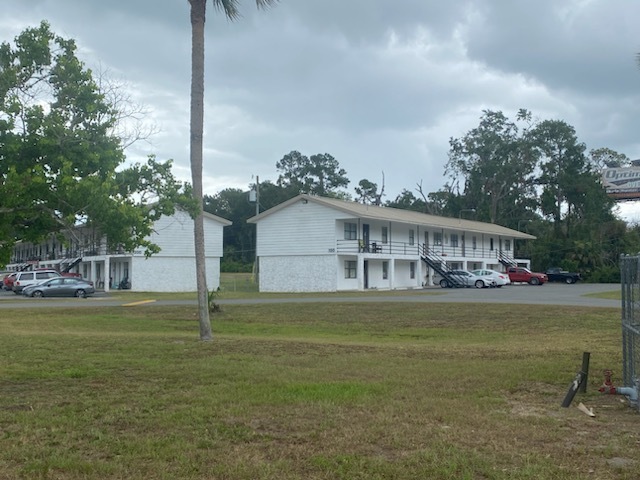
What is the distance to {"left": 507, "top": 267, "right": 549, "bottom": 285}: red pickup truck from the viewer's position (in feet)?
207

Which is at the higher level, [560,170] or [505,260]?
[560,170]

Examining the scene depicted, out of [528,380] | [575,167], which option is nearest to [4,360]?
[528,380]

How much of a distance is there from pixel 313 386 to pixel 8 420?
3.73 meters

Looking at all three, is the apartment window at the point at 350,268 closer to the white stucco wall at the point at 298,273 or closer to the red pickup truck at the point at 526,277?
the white stucco wall at the point at 298,273

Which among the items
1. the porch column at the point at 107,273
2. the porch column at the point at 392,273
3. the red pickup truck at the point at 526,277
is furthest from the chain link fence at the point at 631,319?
the red pickup truck at the point at 526,277

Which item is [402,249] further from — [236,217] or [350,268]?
[236,217]

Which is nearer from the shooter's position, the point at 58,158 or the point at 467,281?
the point at 58,158

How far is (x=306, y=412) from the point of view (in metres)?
7.88

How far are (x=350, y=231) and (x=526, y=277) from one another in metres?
19.1

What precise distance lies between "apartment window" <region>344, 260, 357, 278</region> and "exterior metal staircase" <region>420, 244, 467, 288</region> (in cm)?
828

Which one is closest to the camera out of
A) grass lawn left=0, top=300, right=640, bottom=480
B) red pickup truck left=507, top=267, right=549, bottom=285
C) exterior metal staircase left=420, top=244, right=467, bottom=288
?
grass lawn left=0, top=300, right=640, bottom=480

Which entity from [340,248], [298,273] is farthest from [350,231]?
[298,273]

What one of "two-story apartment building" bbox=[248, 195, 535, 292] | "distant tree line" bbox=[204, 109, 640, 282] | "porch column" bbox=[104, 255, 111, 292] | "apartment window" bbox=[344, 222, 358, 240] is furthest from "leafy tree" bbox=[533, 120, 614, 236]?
"porch column" bbox=[104, 255, 111, 292]

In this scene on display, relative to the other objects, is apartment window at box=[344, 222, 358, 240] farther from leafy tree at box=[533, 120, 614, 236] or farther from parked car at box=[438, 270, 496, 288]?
leafy tree at box=[533, 120, 614, 236]
